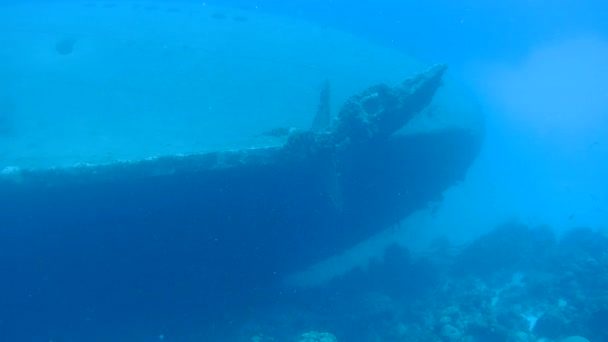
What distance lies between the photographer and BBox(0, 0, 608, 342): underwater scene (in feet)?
25.5

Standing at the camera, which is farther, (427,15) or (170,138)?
(427,15)

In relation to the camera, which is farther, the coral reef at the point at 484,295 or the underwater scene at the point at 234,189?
the coral reef at the point at 484,295

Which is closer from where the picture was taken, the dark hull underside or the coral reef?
the dark hull underside

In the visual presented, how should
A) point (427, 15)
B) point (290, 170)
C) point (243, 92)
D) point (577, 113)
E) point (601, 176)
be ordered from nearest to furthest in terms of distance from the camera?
point (290, 170) < point (243, 92) < point (427, 15) < point (601, 176) < point (577, 113)

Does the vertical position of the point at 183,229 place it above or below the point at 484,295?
below

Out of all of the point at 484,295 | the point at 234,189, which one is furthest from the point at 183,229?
the point at 484,295

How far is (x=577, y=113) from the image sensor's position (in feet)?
234

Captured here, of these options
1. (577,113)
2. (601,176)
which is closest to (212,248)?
(601,176)

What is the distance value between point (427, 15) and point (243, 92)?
98.1ft

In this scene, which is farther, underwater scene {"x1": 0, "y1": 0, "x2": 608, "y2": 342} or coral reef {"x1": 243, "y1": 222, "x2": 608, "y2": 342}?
coral reef {"x1": 243, "y1": 222, "x2": 608, "y2": 342}

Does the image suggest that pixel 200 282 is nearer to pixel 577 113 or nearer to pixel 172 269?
pixel 172 269

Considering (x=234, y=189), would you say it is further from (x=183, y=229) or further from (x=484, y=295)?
(x=484, y=295)

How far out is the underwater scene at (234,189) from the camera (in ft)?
25.5

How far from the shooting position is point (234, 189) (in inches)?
314
